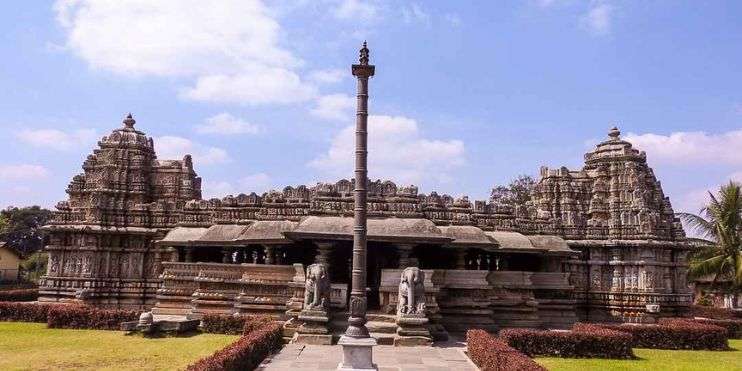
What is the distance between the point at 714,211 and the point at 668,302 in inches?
290

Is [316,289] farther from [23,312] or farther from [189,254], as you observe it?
[23,312]

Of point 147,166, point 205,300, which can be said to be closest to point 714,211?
point 205,300

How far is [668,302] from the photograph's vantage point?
27.3m

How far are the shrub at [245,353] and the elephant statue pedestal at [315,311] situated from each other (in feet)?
2.66

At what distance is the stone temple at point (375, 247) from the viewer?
66.9 ft

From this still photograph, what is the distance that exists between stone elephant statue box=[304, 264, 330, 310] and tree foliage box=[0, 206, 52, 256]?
6568 centimetres

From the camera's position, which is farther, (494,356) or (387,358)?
(387,358)

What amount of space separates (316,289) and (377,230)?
144 inches

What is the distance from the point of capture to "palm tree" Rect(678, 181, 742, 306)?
99.6 feet

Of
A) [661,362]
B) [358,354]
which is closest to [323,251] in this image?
[358,354]

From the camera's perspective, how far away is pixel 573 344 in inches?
653

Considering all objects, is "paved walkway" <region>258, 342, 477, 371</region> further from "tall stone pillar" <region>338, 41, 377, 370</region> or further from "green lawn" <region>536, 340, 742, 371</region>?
"green lawn" <region>536, 340, 742, 371</region>

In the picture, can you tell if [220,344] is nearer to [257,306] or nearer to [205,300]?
[257,306]

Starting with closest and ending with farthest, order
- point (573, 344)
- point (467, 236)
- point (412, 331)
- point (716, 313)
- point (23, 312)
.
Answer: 1. point (573, 344)
2. point (412, 331)
3. point (467, 236)
4. point (23, 312)
5. point (716, 313)
